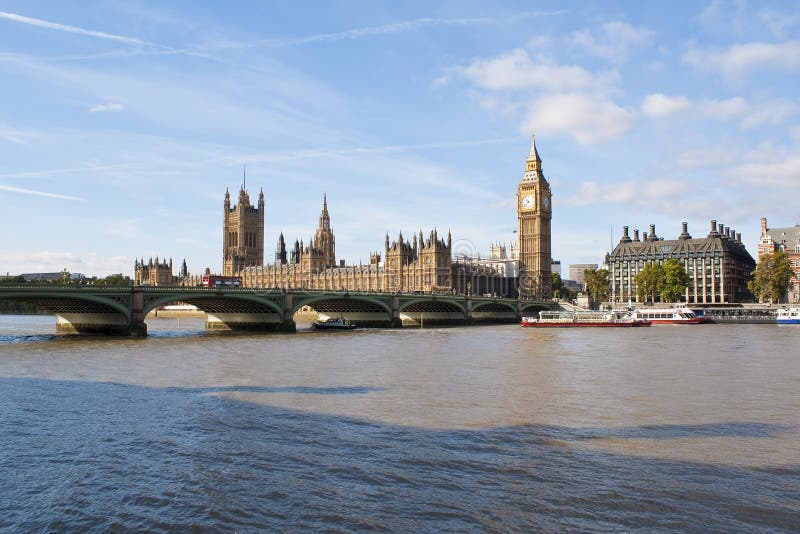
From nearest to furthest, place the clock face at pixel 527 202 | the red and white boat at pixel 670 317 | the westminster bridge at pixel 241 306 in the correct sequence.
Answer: the westminster bridge at pixel 241 306 < the red and white boat at pixel 670 317 < the clock face at pixel 527 202

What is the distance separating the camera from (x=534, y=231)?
170m

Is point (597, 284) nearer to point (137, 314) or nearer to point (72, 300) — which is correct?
point (137, 314)

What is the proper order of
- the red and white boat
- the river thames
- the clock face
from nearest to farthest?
the river thames
the red and white boat
the clock face

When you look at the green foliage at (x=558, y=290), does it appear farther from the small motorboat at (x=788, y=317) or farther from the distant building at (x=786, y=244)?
the small motorboat at (x=788, y=317)

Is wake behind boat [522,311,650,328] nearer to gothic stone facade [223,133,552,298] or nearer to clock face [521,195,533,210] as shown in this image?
gothic stone facade [223,133,552,298]

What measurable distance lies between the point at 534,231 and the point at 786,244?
54.9 meters

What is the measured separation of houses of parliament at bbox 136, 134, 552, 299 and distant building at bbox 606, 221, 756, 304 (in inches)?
671

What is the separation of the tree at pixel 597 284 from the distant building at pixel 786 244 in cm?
2928

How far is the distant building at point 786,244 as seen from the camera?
427 ft

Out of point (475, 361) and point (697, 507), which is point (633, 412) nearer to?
point (697, 507)

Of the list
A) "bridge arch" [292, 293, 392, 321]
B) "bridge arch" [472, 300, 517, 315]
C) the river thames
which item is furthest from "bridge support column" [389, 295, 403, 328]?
the river thames

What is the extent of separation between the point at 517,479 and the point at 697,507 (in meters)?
3.76

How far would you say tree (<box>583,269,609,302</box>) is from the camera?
143 metres

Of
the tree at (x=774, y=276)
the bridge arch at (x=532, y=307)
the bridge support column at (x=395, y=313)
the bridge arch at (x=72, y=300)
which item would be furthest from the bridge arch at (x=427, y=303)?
the tree at (x=774, y=276)
